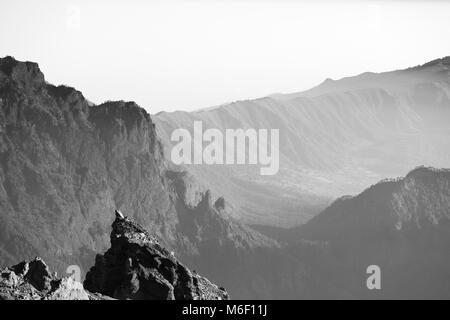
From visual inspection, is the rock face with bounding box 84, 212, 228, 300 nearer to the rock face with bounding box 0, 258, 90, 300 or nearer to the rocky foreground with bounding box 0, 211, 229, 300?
the rocky foreground with bounding box 0, 211, 229, 300

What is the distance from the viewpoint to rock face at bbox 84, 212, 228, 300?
81.1m

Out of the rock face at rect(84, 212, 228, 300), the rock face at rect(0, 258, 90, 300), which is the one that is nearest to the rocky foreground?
the rock face at rect(84, 212, 228, 300)

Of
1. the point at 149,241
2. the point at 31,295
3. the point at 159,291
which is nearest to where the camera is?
the point at 31,295

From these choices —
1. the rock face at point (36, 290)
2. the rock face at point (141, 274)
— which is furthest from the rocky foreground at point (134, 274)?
the rock face at point (36, 290)

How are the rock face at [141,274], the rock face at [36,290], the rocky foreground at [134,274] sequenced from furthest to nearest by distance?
1. the rock face at [141,274]
2. the rocky foreground at [134,274]
3. the rock face at [36,290]

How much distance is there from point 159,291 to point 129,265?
4529mm

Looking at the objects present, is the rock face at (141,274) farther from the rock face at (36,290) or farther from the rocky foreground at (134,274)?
the rock face at (36,290)

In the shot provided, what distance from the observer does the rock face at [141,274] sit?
266ft
